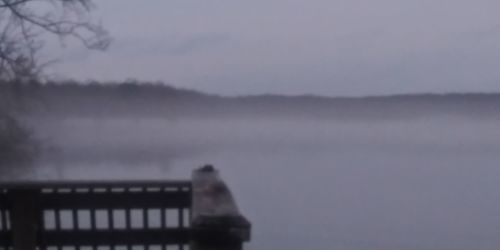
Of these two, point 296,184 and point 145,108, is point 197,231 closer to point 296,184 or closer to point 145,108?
point 296,184

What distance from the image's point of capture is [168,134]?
25.1 m

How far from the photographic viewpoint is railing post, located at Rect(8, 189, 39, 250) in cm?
519

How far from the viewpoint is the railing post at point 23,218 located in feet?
17.0

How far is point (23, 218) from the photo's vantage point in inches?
205

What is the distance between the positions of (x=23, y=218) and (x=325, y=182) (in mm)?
11765

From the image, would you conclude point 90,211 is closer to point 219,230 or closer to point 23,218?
point 23,218

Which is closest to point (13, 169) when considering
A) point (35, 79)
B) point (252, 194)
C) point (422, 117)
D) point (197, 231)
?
point (35, 79)

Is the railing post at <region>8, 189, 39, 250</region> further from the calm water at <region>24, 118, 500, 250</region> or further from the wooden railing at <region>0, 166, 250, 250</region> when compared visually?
the calm water at <region>24, 118, 500, 250</region>

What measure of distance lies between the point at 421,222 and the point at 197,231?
10.6 metres

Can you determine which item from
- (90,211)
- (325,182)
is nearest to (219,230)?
(90,211)

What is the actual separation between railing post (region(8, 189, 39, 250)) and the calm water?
9.31 feet

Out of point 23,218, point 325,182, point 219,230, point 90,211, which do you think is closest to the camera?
point 219,230

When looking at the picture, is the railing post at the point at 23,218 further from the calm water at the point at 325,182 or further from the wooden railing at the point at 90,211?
the calm water at the point at 325,182

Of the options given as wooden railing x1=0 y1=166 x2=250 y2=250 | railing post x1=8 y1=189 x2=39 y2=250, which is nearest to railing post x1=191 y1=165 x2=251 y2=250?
wooden railing x1=0 y1=166 x2=250 y2=250
